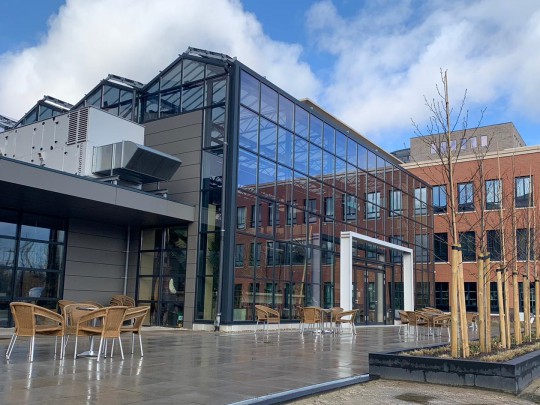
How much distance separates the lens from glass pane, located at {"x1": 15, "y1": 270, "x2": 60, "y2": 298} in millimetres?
15328

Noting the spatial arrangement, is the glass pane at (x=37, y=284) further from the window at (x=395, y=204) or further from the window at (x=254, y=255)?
the window at (x=395, y=204)

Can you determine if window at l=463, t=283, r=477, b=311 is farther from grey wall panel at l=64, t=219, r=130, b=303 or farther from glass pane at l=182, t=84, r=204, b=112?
grey wall panel at l=64, t=219, r=130, b=303

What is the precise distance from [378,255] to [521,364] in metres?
18.0

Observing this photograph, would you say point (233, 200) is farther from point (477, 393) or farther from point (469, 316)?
point (477, 393)

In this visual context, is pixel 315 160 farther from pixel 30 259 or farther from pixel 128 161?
pixel 30 259

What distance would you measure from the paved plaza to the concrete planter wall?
1.51 feet

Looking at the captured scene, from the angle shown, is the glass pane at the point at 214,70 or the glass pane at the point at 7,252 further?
the glass pane at the point at 214,70

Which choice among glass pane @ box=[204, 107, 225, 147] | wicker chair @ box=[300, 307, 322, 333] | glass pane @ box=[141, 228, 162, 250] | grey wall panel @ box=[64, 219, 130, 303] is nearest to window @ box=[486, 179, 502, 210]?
wicker chair @ box=[300, 307, 322, 333]

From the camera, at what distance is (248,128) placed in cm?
1792

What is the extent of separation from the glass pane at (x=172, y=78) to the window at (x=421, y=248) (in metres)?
16.6

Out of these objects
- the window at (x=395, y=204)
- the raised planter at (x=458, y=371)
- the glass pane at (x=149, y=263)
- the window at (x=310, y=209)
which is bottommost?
the raised planter at (x=458, y=371)

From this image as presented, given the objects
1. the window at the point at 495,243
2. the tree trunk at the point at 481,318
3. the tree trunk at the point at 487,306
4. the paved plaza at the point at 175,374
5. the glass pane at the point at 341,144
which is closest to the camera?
the paved plaza at the point at 175,374

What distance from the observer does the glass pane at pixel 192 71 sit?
1852cm

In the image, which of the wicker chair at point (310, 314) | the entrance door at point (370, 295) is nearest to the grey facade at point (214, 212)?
the entrance door at point (370, 295)
